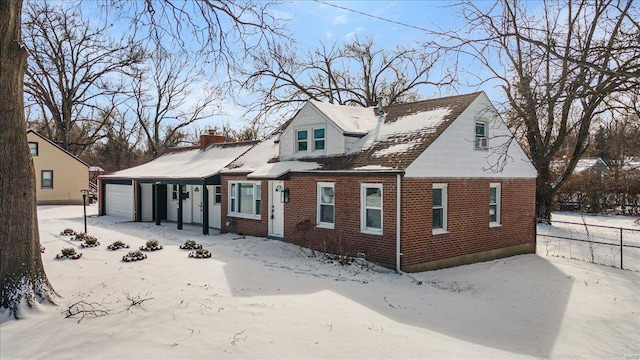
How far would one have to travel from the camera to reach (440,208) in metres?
13.2

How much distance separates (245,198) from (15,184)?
10.8 m

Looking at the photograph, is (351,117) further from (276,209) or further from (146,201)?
(146,201)

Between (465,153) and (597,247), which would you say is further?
(597,247)

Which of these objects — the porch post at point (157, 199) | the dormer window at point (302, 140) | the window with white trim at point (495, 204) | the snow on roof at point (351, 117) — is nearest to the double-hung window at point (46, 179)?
the porch post at point (157, 199)

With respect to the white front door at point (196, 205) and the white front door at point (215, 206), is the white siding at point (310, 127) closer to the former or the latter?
the white front door at point (215, 206)

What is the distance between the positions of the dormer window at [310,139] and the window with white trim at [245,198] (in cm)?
233

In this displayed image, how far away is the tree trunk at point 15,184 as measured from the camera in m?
6.61

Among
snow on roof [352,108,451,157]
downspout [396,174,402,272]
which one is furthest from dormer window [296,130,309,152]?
downspout [396,174,402,272]

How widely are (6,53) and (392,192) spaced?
9.07 metres

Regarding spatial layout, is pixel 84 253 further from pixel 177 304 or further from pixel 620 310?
pixel 620 310

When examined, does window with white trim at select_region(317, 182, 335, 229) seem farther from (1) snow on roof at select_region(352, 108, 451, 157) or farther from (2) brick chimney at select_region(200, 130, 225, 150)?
(2) brick chimney at select_region(200, 130, 225, 150)

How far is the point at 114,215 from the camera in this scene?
24844mm

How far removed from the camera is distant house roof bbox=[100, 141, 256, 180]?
64.9 ft

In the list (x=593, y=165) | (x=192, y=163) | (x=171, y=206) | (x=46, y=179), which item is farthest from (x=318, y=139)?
(x=593, y=165)
